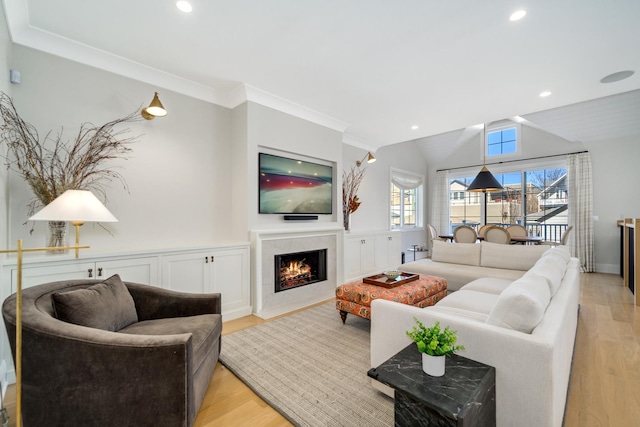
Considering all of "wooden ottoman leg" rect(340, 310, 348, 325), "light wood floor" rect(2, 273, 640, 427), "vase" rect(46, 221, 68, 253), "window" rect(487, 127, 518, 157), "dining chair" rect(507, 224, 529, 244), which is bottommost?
"light wood floor" rect(2, 273, 640, 427)

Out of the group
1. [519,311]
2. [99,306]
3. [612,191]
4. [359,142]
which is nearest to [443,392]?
[519,311]

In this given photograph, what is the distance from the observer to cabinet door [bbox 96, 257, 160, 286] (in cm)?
242

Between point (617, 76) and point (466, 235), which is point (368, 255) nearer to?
point (466, 235)

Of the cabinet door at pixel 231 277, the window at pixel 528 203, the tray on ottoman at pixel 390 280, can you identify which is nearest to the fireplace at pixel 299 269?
the cabinet door at pixel 231 277

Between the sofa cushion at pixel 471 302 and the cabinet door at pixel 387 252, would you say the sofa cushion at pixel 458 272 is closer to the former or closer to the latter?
the sofa cushion at pixel 471 302

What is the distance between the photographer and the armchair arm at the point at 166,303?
6.93 feet

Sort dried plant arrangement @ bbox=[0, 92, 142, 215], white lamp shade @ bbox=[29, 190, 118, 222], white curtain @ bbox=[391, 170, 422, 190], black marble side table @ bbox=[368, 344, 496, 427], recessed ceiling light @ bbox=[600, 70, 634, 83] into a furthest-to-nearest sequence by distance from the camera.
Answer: white curtain @ bbox=[391, 170, 422, 190] < recessed ceiling light @ bbox=[600, 70, 634, 83] < dried plant arrangement @ bbox=[0, 92, 142, 215] < white lamp shade @ bbox=[29, 190, 118, 222] < black marble side table @ bbox=[368, 344, 496, 427]

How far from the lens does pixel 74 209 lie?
164cm

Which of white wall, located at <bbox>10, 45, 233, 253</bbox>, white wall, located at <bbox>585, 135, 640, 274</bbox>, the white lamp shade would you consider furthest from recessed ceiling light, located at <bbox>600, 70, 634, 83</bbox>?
the white lamp shade

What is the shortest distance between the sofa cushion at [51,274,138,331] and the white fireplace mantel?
5.08 ft

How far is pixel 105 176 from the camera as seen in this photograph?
2777mm

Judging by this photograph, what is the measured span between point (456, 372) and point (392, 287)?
1.66 m

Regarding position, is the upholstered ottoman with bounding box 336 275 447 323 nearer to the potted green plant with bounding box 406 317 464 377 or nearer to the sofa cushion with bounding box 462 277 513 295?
the sofa cushion with bounding box 462 277 513 295

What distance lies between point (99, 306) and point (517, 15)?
3.65m
